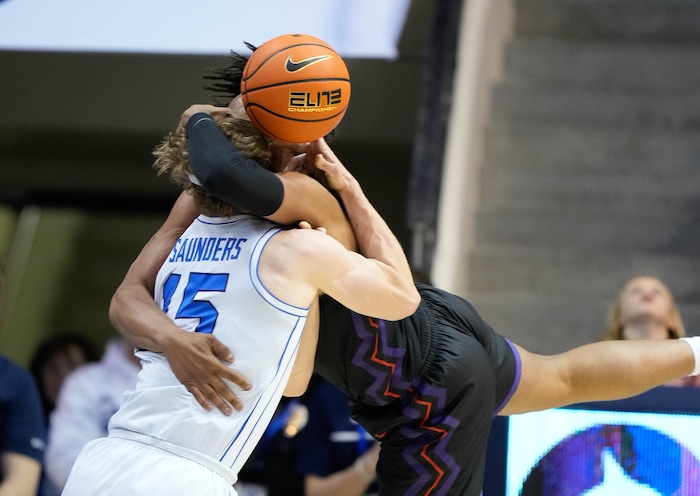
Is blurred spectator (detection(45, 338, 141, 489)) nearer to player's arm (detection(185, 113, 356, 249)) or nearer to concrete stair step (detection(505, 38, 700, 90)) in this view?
player's arm (detection(185, 113, 356, 249))

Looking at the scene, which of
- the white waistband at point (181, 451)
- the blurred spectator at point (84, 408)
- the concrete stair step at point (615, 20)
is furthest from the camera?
the concrete stair step at point (615, 20)

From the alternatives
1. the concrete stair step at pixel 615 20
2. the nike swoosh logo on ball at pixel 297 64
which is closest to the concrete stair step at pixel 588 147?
the concrete stair step at pixel 615 20

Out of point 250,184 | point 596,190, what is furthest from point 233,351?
point 596,190

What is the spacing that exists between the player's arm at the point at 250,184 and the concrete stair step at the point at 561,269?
3.71m

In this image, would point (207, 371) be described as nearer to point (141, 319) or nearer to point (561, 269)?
point (141, 319)

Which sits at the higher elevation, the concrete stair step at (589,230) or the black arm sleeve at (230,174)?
the concrete stair step at (589,230)

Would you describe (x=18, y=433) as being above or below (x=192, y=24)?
below

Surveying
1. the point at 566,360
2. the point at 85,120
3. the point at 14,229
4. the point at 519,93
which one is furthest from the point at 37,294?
the point at 566,360

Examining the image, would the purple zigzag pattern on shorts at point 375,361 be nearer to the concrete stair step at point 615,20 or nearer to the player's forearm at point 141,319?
the player's forearm at point 141,319

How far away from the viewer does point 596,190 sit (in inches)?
258

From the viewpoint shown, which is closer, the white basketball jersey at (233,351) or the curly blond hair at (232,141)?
the white basketball jersey at (233,351)

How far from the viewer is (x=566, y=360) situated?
123 inches

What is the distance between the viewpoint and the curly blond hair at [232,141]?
2543 millimetres

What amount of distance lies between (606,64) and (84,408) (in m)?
4.27
